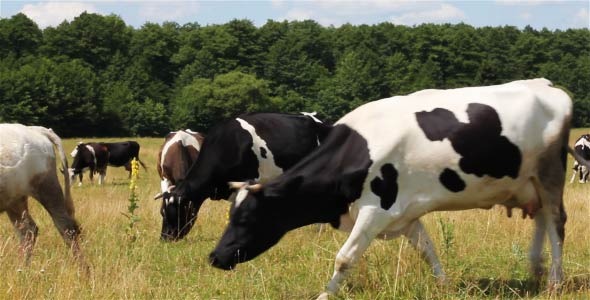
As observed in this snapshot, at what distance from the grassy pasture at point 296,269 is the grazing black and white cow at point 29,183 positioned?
0.24m

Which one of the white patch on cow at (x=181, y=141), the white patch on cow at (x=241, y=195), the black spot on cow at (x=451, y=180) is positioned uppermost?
the black spot on cow at (x=451, y=180)

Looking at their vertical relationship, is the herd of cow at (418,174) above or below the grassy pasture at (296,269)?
above

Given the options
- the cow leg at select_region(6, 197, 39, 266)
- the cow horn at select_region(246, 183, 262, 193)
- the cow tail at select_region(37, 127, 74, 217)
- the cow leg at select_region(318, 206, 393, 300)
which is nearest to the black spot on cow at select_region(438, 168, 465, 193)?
the cow leg at select_region(318, 206, 393, 300)

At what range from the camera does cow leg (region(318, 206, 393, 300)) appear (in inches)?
243

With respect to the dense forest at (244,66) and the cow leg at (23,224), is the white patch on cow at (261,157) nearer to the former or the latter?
the cow leg at (23,224)

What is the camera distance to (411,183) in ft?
20.6

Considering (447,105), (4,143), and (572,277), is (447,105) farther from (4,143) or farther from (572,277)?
(4,143)

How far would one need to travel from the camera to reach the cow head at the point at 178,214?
34.4 ft

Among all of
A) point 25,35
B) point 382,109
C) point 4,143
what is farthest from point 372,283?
point 25,35

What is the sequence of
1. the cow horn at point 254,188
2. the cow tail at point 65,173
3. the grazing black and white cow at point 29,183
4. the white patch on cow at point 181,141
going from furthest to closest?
1. the white patch on cow at point 181,141
2. the cow tail at point 65,173
3. the grazing black and white cow at point 29,183
4. the cow horn at point 254,188

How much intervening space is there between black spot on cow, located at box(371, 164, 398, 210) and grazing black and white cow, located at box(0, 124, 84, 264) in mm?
3300

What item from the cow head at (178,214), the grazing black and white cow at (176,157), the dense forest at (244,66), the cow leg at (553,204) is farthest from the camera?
the dense forest at (244,66)

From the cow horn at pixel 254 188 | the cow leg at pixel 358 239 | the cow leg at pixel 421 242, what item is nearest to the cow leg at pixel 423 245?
the cow leg at pixel 421 242

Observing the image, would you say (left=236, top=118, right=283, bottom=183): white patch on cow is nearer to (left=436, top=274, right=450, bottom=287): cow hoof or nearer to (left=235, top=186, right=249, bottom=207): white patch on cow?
(left=235, top=186, right=249, bottom=207): white patch on cow
